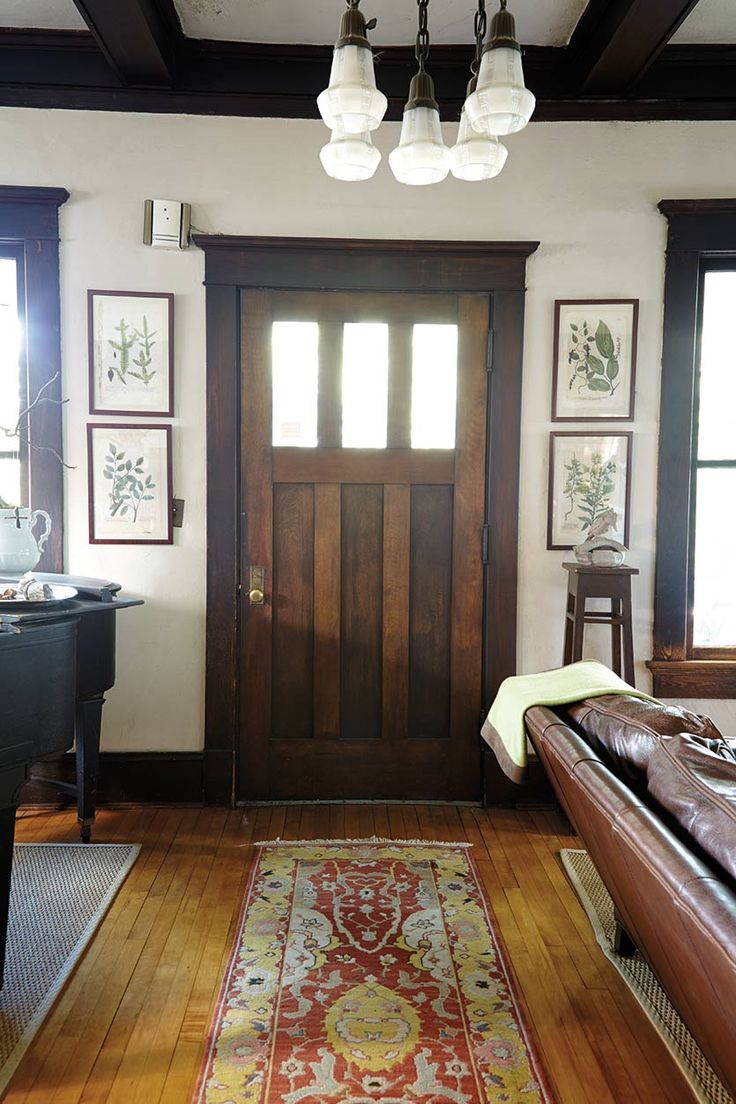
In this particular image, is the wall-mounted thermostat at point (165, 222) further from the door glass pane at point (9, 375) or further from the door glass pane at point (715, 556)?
the door glass pane at point (715, 556)

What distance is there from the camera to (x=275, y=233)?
3436 mm

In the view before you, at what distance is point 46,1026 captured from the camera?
208 centimetres

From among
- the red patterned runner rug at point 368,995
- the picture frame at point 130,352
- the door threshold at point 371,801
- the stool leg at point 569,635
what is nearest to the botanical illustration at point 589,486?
the stool leg at point 569,635

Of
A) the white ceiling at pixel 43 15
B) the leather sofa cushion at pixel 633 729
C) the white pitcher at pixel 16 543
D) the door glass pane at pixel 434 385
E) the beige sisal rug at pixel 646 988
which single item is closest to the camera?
the leather sofa cushion at pixel 633 729

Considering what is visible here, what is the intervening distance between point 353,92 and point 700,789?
1674mm

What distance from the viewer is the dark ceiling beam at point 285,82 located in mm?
3305

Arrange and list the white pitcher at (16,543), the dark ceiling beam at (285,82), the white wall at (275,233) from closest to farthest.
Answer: the white pitcher at (16,543)
the dark ceiling beam at (285,82)
the white wall at (275,233)

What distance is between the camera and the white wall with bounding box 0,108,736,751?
134 inches

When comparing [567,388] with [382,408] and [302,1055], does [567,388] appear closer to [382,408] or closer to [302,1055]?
[382,408]

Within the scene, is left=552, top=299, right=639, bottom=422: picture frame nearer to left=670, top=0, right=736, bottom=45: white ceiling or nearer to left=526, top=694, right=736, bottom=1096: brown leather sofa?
left=670, top=0, right=736, bottom=45: white ceiling

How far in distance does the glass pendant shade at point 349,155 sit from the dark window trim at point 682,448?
1.96 m

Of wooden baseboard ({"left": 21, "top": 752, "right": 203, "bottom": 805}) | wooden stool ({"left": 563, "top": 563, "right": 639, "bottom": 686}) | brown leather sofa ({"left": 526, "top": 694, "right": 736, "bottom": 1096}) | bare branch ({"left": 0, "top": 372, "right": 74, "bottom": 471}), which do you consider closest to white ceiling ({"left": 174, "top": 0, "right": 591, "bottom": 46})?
bare branch ({"left": 0, "top": 372, "right": 74, "bottom": 471})

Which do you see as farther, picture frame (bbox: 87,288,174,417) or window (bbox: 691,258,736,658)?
window (bbox: 691,258,736,658)

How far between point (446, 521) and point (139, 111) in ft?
7.26
